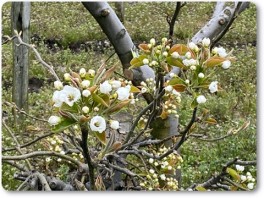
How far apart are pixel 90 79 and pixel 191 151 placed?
1469 millimetres

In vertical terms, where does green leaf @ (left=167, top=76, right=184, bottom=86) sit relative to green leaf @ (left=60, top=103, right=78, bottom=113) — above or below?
above

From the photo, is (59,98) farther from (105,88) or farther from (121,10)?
(121,10)

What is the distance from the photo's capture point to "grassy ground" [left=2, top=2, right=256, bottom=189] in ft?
7.31

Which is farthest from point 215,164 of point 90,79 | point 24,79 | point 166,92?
point 90,79

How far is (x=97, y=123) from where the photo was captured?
96 centimetres

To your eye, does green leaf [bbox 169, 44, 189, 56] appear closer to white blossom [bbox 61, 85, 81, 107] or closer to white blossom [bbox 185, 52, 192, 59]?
white blossom [bbox 185, 52, 192, 59]

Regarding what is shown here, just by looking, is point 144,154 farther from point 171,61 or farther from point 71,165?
point 171,61

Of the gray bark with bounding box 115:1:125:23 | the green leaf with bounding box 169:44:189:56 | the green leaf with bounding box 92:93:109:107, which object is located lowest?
the green leaf with bounding box 92:93:109:107

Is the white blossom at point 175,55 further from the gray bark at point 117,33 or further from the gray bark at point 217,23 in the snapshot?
the gray bark at point 217,23

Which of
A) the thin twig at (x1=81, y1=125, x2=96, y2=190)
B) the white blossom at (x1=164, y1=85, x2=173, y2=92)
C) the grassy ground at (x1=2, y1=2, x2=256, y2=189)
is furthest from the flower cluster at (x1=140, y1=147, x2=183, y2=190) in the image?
the grassy ground at (x1=2, y1=2, x2=256, y2=189)

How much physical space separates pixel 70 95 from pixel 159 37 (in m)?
1.75

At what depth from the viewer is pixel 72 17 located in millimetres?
3328

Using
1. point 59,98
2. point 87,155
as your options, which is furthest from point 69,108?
point 87,155

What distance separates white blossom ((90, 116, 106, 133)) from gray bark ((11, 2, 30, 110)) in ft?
3.63
